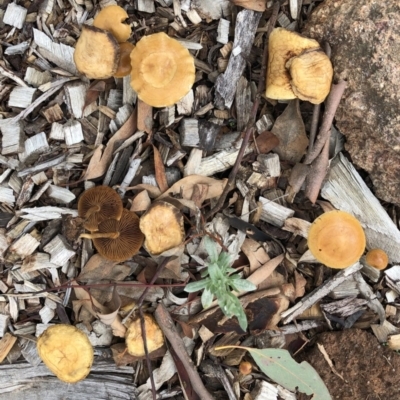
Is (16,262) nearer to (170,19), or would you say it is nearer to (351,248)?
(170,19)

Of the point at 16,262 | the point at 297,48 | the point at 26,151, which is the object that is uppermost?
the point at 297,48

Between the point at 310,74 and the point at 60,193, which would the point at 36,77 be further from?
the point at 310,74

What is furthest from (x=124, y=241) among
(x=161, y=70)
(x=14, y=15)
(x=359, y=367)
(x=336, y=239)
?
(x=359, y=367)

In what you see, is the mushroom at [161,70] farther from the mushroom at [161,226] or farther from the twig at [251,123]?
the mushroom at [161,226]

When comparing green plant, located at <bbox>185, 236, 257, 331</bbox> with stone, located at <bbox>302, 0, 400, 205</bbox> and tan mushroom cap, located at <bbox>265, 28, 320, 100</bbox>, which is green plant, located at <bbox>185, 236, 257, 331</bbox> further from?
stone, located at <bbox>302, 0, 400, 205</bbox>

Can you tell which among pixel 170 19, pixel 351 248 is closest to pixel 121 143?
pixel 170 19

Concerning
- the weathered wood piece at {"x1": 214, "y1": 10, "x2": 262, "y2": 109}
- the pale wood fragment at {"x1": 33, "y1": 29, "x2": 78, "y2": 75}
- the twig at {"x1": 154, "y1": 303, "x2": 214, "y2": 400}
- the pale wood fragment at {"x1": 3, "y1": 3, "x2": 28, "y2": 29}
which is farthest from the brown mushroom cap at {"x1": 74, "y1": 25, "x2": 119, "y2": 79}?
the twig at {"x1": 154, "y1": 303, "x2": 214, "y2": 400}

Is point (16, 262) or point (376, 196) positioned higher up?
point (376, 196)
